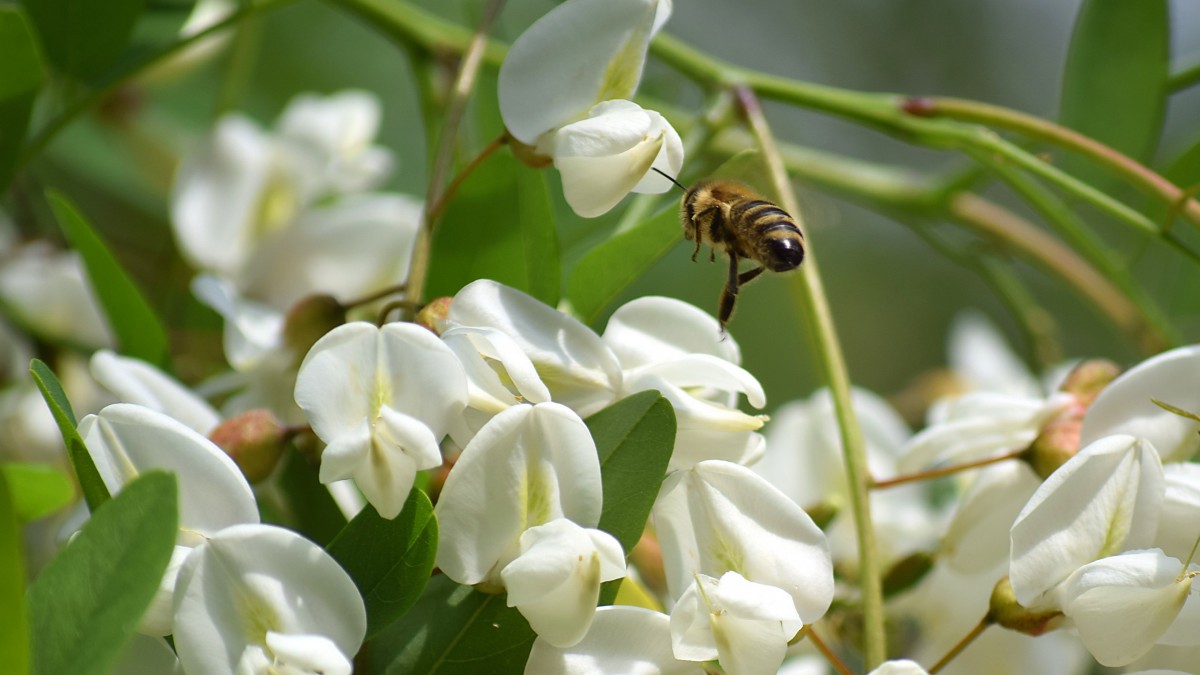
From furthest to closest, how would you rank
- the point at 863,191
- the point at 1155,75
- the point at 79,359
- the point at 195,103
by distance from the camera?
the point at 195,103
the point at 863,191
the point at 79,359
the point at 1155,75

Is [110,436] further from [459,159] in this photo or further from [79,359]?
[79,359]

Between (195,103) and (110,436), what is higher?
(110,436)

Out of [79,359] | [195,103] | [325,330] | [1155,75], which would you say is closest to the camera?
[325,330]

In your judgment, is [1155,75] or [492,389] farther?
[1155,75]

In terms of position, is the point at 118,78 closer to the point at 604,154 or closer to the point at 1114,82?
the point at 604,154

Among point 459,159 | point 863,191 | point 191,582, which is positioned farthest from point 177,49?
point 863,191

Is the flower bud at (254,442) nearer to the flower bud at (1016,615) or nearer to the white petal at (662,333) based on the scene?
the white petal at (662,333)

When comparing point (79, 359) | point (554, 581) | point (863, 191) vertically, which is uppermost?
point (554, 581)
